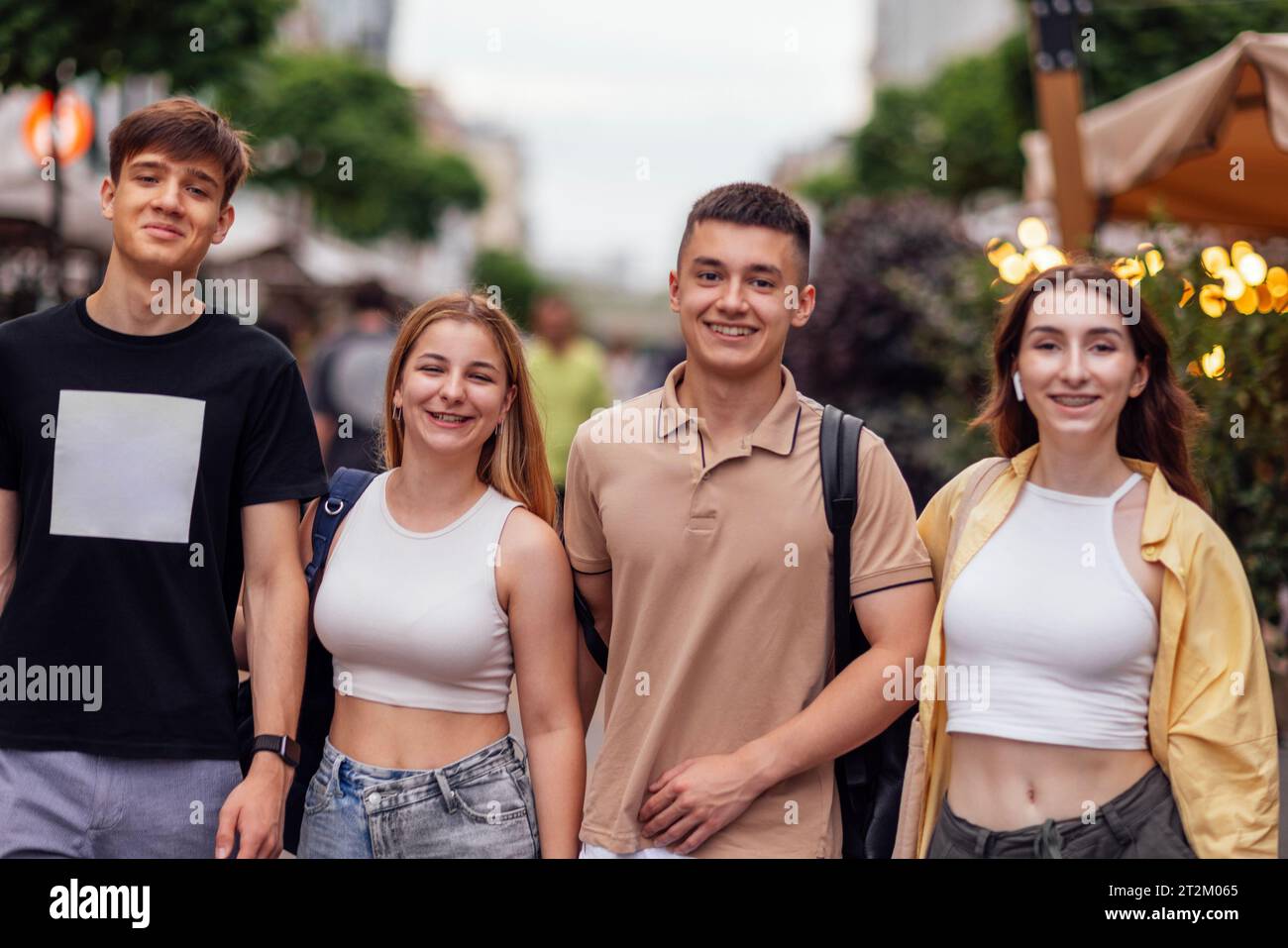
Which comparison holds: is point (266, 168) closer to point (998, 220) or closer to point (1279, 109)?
point (998, 220)

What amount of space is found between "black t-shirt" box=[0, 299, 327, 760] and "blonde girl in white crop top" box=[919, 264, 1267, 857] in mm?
1428

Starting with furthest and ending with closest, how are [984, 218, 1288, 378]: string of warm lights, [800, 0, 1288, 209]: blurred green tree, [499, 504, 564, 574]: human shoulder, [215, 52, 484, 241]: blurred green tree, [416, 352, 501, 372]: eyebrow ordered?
1. [215, 52, 484, 241]: blurred green tree
2. [800, 0, 1288, 209]: blurred green tree
3. [984, 218, 1288, 378]: string of warm lights
4. [416, 352, 501, 372]: eyebrow
5. [499, 504, 564, 574]: human shoulder

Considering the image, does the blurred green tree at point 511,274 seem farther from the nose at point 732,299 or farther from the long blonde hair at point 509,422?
the nose at point 732,299

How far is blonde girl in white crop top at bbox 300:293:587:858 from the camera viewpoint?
9.62ft

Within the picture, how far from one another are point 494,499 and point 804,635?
710 millimetres

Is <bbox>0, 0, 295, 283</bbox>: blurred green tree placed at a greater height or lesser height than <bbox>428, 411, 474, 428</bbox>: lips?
greater

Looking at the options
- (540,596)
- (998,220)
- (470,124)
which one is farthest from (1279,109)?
(470,124)

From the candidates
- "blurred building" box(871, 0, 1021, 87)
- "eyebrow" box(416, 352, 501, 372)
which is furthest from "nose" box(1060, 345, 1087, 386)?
"blurred building" box(871, 0, 1021, 87)

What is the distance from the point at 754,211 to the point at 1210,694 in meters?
1.27

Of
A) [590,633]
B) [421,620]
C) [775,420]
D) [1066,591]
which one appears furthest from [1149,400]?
[421,620]

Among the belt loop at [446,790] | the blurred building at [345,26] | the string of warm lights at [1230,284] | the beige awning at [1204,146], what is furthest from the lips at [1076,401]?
the blurred building at [345,26]

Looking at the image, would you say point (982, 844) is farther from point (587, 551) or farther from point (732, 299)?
point (732, 299)

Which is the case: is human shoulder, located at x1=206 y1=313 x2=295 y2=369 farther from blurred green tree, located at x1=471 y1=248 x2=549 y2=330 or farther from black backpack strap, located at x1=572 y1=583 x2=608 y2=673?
blurred green tree, located at x1=471 y1=248 x2=549 y2=330

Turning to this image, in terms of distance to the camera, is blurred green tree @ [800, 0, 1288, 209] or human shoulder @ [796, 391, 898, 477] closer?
human shoulder @ [796, 391, 898, 477]
